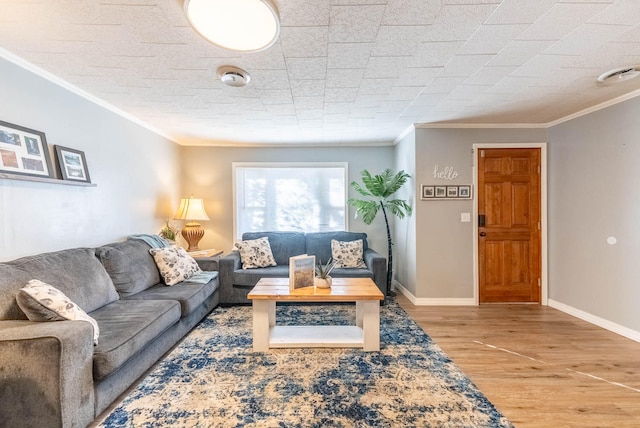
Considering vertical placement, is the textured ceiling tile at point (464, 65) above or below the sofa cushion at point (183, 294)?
above

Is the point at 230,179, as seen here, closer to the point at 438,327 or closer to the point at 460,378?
the point at 438,327

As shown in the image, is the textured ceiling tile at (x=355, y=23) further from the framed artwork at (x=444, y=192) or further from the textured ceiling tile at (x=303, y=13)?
the framed artwork at (x=444, y=192)

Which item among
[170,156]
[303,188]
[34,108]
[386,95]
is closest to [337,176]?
[303,188]

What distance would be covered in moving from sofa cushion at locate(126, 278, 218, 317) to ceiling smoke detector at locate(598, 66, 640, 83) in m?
4.04

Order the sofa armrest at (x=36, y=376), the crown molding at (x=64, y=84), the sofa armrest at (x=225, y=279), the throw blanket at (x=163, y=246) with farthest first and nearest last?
the sofa armrest at (x=225, y=279)
the throw blanket at (x=163, y=246)
the crown molding at (x=64, y=84)
the sofa armrest at (x=36, y=376)

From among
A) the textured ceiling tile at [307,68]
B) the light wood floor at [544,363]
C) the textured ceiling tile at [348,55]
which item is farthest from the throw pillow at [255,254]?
the textured ceiling tile at [348,55]

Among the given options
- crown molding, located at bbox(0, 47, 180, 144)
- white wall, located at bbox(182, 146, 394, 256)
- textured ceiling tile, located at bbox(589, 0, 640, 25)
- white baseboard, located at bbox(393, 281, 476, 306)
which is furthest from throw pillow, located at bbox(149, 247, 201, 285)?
textured ceiling tile, located at bbox(589, 0, 640, 25)

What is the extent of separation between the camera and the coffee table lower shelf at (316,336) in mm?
2463

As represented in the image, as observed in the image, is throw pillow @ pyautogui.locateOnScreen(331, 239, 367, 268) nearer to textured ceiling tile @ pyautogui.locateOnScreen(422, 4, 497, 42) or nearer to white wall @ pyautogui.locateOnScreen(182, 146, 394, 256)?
white wall @ pyautogui.locateOnScreen(182, 146, 394, 256)

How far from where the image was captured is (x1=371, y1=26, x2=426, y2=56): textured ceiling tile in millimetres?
1755

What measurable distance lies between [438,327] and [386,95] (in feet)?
7.91

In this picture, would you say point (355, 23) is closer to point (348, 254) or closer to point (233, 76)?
point (233, 76)

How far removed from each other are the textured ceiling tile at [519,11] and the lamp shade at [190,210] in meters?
3.90

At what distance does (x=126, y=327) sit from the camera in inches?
75.2
